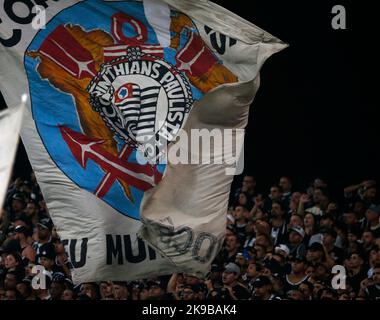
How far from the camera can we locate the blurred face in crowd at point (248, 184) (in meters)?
11.6

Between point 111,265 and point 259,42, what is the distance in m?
1.75

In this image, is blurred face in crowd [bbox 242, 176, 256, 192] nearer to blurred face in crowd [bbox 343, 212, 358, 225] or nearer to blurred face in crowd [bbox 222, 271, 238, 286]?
blurred face in crowd [bbox 343, 212, 358, 225]

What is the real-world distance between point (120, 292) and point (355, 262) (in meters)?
1.72

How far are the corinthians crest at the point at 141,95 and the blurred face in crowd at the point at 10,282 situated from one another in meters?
1.90

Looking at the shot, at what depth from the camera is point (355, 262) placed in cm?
986

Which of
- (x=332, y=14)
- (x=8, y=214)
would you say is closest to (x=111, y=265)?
(x=8, y=214)

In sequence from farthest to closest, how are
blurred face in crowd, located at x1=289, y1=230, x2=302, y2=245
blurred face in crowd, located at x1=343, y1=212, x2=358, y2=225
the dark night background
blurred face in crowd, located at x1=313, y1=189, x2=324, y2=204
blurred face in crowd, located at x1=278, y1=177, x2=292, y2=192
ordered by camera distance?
the dark night background → blurred face in crowd, located at x1=278, y1=177, x2=292, y2=192 → blurred face in crowd, located at x1=313, y1=189, x2=324, y2=204 → blurred face in crowd, located at x1=343, y1=212, x2=358, y2=225 → blurred face in crowd, located at x1=289, y1=230, x2=302, y2=245

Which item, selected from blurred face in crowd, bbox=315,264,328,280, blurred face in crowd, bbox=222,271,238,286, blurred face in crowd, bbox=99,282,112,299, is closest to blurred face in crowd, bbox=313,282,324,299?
blurred face in crowd, bbox=315,264,328,280

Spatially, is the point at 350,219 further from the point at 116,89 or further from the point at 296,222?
the point at 116,89

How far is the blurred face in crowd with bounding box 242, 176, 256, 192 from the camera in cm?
1157

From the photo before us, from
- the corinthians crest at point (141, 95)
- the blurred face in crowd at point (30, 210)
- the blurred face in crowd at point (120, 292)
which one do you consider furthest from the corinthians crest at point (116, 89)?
the blurred face in crowd at point (30, 210)

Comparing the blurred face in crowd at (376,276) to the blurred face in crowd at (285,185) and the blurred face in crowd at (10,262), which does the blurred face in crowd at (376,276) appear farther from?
the blurred face in crowd at (10,262)

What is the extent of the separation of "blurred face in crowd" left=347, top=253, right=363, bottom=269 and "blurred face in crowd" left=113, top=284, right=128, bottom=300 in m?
1.64

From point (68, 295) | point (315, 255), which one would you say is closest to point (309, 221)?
point (315, 255)
